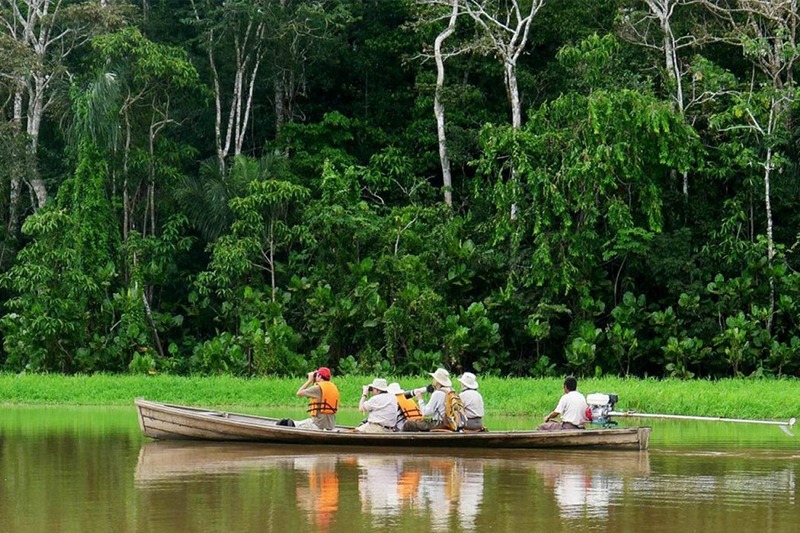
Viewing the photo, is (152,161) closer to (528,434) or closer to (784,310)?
(784,310)

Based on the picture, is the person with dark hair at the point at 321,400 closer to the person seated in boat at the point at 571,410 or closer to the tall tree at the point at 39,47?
the person seated in boat at the point at 571,410

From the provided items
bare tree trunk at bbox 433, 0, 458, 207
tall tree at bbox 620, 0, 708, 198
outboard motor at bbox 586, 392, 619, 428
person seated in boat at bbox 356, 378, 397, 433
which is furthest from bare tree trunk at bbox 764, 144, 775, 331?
person seated in boat at bbox 356, 378, 397, 433

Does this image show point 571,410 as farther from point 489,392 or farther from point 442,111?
point 442,111

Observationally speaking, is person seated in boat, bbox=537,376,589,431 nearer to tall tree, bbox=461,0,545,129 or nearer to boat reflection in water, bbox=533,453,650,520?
boat reflection in water, bbox=533,453,650,520

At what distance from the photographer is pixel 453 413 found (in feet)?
49.3

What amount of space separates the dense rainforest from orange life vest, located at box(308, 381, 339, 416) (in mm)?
9105

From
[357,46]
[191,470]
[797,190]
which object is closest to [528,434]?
[191,470]

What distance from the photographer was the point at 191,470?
13.1 metres

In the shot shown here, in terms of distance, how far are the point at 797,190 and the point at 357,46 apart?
11.0 m

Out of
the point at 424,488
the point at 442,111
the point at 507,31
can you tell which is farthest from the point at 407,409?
the point at 507,31

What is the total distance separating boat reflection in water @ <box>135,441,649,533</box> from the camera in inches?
401

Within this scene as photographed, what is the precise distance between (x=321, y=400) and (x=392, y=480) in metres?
3.10

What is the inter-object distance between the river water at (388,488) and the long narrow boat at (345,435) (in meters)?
0.13

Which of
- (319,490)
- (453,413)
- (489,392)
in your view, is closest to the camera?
(319,490)
